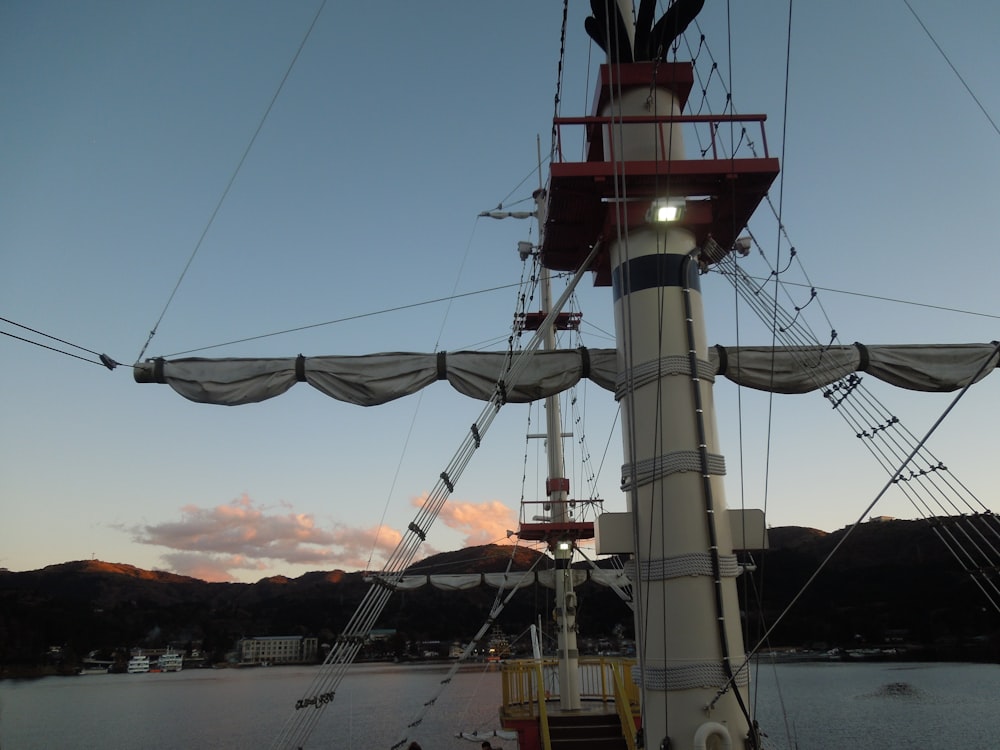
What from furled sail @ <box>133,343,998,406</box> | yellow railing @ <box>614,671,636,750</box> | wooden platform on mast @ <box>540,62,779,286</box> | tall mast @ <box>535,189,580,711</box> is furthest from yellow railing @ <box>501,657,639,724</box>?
wooden platform on mast @ <box>540,62,779,286</box>

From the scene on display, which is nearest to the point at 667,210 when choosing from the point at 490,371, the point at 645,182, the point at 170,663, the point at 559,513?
the point at 645,182

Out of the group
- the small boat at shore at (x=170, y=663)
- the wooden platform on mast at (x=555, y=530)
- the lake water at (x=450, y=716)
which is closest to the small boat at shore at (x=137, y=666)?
the small boat at shore at (x=170, y=663)

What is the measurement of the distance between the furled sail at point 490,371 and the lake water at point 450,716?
14707 millimetres

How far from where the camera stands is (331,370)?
841cm

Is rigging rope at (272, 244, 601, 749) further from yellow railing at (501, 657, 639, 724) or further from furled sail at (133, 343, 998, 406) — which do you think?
yellow railing at (501, 657, 639, 724)

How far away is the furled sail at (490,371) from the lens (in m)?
8.19

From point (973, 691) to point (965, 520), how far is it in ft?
201

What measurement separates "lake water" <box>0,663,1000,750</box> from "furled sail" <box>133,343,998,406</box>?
14.7 metres

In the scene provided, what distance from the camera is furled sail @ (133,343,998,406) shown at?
26.9 ft

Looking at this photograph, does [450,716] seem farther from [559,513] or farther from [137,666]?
[137,666]

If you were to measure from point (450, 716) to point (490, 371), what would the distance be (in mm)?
51238

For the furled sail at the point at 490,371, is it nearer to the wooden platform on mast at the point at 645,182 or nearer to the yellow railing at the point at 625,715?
the wooden platform on mast at the point at 645,182

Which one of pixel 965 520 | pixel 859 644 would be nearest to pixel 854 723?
pixel 965 520

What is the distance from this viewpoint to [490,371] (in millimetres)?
8422
